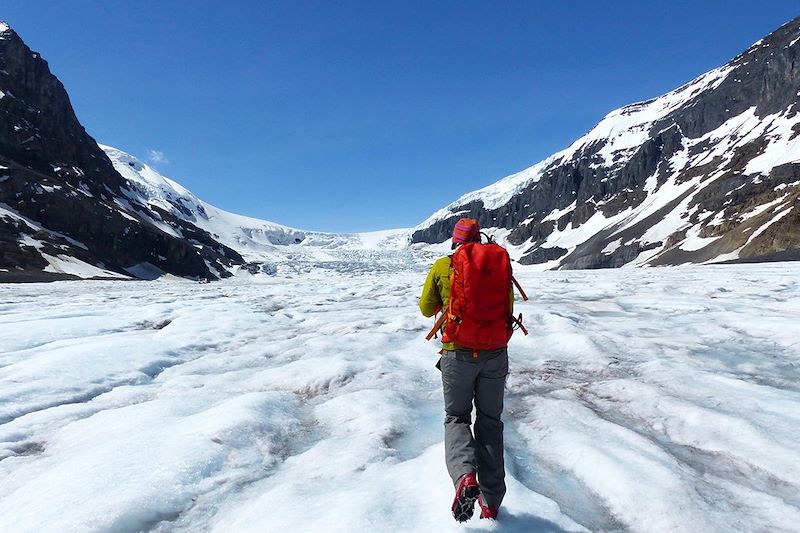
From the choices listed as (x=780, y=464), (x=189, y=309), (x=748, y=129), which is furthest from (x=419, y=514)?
(x=748, y=129)

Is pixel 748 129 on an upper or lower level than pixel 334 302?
upper

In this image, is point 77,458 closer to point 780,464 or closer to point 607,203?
point 780,464

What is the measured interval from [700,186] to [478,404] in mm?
127816

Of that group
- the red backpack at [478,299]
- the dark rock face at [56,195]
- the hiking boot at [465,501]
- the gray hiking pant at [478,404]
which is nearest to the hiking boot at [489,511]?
the gray hiking pant at [478,404]

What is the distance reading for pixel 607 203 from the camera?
155875 mm

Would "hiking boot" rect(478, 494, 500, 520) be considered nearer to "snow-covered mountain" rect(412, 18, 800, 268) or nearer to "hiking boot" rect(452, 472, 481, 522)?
"hiking boot" rect(452, 472, 481, 522)

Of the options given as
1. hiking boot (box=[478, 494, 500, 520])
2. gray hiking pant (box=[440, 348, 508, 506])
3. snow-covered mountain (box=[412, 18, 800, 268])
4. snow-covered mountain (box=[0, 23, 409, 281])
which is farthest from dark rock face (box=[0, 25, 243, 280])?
snow-covered mountain (box=[412, 18, 800, 268])

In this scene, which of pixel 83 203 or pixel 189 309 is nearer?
pixel 189 309

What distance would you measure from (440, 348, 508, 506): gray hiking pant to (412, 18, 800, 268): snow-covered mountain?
4312cm

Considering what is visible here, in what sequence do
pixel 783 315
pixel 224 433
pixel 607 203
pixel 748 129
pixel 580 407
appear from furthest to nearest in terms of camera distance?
pixel 607 203 → pixel 748 129 → pixel 783 315 → pixel 580 407 → pixel 224 433

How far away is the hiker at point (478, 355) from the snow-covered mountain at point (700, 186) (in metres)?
43.1

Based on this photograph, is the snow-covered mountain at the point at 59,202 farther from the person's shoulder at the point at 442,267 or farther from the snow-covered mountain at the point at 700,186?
the snow-covered mountain at the point at 700,186

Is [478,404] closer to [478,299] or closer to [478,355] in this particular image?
[478,355]

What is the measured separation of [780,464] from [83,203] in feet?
314
